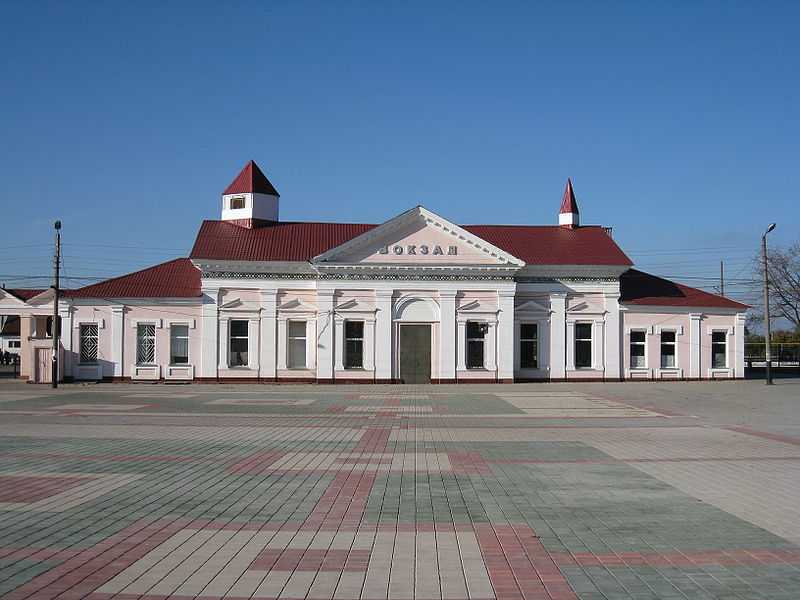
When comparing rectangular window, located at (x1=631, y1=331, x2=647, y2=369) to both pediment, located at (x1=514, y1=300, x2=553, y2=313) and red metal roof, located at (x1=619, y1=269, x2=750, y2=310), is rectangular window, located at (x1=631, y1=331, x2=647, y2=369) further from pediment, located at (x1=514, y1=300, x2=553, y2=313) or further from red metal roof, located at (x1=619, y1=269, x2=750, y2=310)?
pediment, located at (x1=514, y1=300, x2=553, y2=313)

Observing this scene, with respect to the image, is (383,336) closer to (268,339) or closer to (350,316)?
(350,316)

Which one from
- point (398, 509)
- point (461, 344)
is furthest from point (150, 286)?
point (398, 509)

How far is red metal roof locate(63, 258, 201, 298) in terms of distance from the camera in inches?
1378

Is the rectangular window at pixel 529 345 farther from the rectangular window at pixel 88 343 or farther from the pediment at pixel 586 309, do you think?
the rectangular window at pixel 88 343

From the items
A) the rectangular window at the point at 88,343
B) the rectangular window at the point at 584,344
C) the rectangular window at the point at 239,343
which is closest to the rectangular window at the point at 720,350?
Result: the rectangular window at the point at 584,344

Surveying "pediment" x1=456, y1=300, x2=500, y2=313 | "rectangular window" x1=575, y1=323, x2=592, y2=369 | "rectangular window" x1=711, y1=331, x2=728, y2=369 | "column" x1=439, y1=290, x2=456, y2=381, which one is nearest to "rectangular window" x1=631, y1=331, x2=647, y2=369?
"rectangular window" x1=575, y1=323, x2=592, y2=369

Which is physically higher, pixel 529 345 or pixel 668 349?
pixel 529 345

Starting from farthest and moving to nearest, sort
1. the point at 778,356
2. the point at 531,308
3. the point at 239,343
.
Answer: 1. the point at 778,356
2. the point at 531,308
3. the point at 239,343

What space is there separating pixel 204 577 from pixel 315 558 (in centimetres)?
106

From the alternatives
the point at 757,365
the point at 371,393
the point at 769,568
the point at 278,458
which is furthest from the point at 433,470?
the point at 757,365

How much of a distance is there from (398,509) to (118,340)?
2907cm

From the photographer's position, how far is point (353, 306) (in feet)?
113

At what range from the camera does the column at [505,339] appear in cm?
3488

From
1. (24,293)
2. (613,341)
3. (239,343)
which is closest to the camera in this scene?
(239,343)
